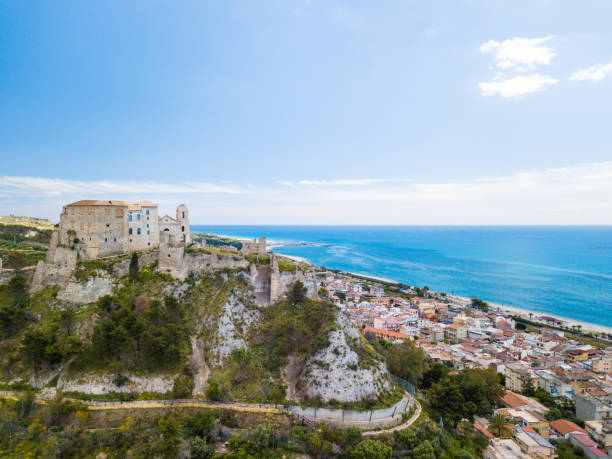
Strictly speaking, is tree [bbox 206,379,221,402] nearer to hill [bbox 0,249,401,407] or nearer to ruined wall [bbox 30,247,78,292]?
hill [bbox 0,249,401,407]

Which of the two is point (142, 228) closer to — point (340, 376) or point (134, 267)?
point (134, 267)

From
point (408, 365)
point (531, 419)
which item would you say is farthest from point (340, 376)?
point (531, 419)

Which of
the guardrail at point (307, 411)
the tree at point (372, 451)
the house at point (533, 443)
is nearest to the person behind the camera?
the tree at point (372, 451)

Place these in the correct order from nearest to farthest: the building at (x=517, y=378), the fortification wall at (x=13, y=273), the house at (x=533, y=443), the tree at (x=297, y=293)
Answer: the house at (x=533, y=443) < the fortification wall at (x=13, y=273) < the tree at (x=297, y=293) < the building at (x=517, y=378)

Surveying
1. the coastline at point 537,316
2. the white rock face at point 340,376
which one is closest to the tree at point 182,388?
the white rock face at point 340,376

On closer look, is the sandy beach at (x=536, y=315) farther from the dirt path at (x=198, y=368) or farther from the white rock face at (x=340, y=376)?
the dirt path at (x=198, y=368)

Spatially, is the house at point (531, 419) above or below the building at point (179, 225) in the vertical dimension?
below
